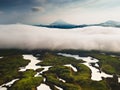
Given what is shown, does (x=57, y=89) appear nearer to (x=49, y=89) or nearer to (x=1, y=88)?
(x=49, y=89)

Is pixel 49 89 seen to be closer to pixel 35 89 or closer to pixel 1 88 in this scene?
pixel 35 89

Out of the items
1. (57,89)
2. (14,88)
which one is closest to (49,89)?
(57,89)

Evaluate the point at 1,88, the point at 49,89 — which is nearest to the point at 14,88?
the point at 1,88

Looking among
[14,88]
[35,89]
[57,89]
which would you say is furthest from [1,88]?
[57,89]

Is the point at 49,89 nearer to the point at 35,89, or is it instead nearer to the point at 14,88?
the point at 35,89

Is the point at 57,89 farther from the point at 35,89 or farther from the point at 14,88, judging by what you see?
the point at 14,88

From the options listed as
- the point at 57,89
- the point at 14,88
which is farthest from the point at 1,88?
the point at 57,89
